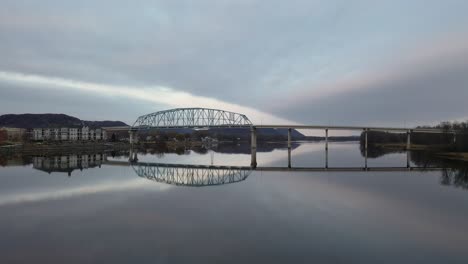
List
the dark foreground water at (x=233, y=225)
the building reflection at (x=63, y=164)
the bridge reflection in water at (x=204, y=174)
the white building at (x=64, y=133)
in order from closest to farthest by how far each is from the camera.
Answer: the dark foreground water at (x=233, y=225) < the bridge reflection in water at (x=204, y=174) < the building reflection at (x=63, y=164) < the white building at (x=64, y=133)

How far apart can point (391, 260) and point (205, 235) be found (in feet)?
18.1

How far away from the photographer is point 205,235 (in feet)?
31.4

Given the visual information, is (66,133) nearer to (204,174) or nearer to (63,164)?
(63,164)

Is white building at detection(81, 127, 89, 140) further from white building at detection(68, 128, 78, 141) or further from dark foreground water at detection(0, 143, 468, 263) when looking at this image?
dark foreground water at detection(0, 143, 468, 263)

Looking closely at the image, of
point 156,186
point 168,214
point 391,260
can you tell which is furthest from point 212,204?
point 391,260

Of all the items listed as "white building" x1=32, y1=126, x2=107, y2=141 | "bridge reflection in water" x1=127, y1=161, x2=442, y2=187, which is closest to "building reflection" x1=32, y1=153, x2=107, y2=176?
"bridge reflection in water" x1=127, y1=161, x2=442, y2=187

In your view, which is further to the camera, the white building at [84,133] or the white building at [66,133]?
the white building at [84,133]

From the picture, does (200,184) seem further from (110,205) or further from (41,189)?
(41,189)

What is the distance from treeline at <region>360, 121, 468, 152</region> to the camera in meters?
49.7

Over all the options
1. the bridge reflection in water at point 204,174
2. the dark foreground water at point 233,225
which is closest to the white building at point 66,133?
the bridge reflection in water at point 204,174

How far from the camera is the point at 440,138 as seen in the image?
73062 millimetres

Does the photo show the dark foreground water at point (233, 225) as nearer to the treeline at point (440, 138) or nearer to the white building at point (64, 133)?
the treeline at point (440, 138)

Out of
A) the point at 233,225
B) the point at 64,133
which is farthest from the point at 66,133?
the point at 233,225

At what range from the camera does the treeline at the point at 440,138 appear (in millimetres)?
49656
